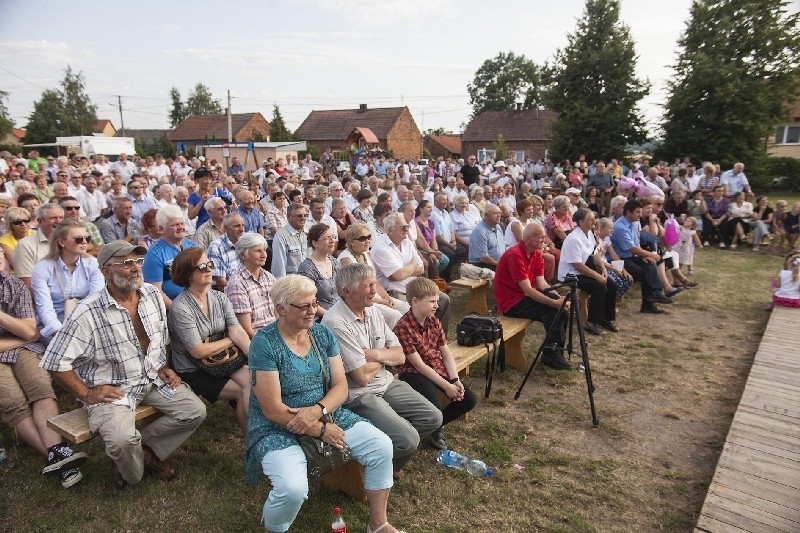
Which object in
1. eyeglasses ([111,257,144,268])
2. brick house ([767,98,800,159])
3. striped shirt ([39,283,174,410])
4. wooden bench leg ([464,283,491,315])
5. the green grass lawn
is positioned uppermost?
brick house ([767,98,800,159])

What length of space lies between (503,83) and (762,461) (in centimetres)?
6082

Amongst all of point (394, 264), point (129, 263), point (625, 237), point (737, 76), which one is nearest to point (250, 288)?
point (129, 263)

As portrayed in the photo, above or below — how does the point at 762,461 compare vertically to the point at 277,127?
below

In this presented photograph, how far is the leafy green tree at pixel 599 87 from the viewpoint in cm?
2397

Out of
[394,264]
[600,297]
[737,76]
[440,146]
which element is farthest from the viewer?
[440,146]

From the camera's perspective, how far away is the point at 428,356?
153 inches

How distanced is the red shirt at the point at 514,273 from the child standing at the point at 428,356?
1.69 meters

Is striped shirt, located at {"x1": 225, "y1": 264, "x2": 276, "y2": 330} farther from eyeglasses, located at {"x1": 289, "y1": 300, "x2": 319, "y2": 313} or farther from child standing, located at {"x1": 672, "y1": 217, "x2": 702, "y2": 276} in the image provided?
child standing, located at {"x1": 672, "y1": 217, "x2": 702, "y2": 276}

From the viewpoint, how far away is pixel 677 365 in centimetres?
547

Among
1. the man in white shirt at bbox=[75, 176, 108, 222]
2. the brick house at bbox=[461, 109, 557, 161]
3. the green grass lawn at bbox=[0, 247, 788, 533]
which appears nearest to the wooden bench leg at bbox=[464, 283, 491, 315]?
the green grass lawn at bbox=[0, 247, 788, 533]

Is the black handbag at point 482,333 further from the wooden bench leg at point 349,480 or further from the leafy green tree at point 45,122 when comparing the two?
the leafy green tree at point 45,122

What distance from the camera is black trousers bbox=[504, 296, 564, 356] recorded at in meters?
5.32

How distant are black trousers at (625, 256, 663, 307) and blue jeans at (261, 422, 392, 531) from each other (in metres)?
5.68

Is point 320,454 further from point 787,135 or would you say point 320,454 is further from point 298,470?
point 787,135
